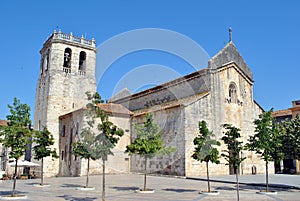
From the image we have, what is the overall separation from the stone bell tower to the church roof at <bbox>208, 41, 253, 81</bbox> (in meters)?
15.9

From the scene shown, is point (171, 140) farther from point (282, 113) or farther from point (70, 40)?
point (282, 113)

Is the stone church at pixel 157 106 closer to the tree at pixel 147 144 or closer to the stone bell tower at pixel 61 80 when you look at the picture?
the stone bell tower at pixel 61 80

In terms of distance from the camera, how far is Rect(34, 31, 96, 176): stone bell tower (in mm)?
32344

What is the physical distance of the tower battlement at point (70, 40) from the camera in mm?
33844

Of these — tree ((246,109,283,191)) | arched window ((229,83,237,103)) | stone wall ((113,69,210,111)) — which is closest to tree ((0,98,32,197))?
tree ((246,109,283,191))

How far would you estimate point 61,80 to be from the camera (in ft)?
109

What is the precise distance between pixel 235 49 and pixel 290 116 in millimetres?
15473

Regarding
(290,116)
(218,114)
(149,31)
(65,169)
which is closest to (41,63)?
(65,169)

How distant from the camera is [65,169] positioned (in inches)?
1197

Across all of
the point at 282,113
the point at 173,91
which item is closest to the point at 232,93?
the point at 173,91

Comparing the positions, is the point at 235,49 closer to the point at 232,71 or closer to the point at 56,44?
the point at 232,71

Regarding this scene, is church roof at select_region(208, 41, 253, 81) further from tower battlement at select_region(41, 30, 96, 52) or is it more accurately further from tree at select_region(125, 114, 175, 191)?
tower battlement at select_region(41, 30, 96, 52)

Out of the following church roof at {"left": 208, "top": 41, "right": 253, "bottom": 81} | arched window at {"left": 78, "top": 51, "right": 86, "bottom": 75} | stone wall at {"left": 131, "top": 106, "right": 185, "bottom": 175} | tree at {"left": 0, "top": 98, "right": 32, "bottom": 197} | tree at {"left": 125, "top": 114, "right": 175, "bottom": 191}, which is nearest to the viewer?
tree at {"left": 0, "top": 98, "right": 32, "bottom": 197}

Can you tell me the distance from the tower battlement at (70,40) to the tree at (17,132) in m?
21.3
